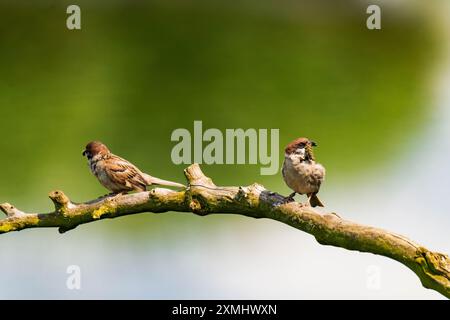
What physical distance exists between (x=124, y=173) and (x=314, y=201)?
2894 millimetres

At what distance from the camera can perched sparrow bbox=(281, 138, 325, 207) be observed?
9750 mm

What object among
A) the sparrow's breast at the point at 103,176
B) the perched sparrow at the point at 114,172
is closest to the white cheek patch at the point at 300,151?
the perched sparrow at the point at 114,172

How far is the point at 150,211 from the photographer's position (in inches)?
399

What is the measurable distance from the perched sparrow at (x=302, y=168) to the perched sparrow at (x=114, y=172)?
208 centimetres

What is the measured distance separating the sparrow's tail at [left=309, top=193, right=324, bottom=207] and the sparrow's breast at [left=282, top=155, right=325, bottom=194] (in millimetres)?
151

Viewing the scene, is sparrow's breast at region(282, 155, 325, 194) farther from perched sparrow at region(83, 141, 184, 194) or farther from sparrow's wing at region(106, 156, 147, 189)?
sparrow's wing at region(106, 156, 147, 189)

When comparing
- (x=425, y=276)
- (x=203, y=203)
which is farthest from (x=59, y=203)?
(x=425, y=276)

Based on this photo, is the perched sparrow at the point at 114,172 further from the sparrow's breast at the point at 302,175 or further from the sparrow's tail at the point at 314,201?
the sparrow's tail at the point at 314,201

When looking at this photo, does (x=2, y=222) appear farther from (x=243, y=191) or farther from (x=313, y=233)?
(x=313, y=233)

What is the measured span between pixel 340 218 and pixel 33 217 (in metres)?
4.16

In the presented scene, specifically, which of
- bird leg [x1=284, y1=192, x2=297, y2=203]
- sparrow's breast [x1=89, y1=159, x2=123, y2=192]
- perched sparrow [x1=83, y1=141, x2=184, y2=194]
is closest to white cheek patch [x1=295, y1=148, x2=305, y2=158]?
bird leg [x1=284, y1=192, x2=297, y2=203]

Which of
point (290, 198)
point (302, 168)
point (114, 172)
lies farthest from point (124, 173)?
point (302, 168)

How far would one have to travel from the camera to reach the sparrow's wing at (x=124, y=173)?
1122 cm

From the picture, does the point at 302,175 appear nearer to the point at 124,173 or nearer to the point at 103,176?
Result: the point at 124,173
